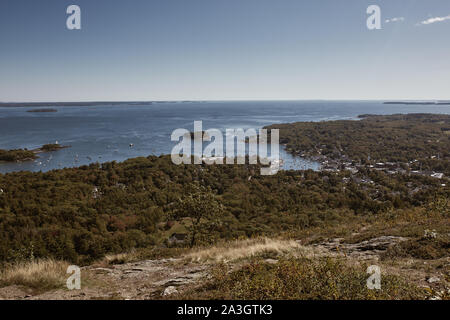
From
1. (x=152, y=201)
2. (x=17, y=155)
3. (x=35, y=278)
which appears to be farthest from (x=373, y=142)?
(x=17, y=155)

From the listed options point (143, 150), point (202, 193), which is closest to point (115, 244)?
point (202, 193)

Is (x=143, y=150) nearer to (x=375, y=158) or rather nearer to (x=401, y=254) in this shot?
(x=375, y=158)

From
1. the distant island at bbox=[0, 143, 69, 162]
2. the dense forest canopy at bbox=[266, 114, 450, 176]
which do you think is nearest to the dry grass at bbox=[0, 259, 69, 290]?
the dense forest canopy at bbox=[266, 114, 450, 176]

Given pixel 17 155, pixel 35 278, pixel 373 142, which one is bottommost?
pixel 17 155

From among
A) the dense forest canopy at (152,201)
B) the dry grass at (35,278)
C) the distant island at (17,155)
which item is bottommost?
the dense forest canopy at (152,201)

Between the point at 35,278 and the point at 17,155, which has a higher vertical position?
the point at 35,278

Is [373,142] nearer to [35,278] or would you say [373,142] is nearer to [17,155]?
[35,278]

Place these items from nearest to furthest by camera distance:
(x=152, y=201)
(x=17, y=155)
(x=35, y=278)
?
(x=35, y=278) → (x=152, y=201) → (x=17, y=155)

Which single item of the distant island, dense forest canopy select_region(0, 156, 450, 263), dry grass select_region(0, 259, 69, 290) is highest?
dry grass select_region(0, 259, 69, 290)

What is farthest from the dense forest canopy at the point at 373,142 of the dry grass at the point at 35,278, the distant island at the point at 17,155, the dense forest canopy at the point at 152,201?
the distant island at the point at 17,155

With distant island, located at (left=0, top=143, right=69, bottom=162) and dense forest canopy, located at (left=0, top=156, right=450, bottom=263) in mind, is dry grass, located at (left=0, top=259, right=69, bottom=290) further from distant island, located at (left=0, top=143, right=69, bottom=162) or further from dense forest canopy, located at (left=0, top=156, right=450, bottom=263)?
distant island, located at (left=0, top=143, right=69, bottom=162)

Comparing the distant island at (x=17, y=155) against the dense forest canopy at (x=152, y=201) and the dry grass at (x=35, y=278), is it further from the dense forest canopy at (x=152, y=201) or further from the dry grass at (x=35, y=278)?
the dry grass at (x=35, y=278)
